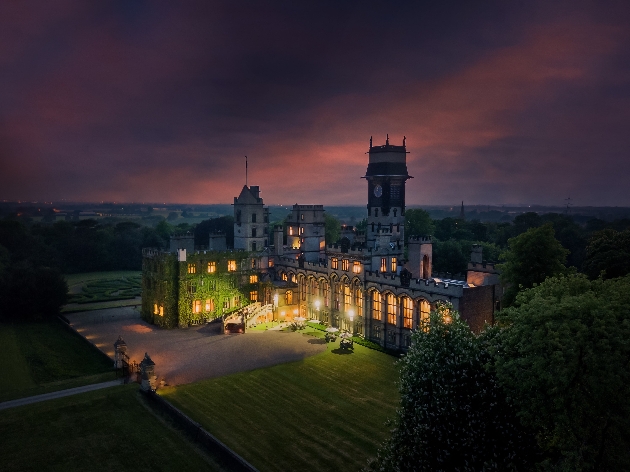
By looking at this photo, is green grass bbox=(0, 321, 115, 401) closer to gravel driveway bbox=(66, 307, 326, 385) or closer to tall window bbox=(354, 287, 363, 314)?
gravel driveway bbox=(66, 307, 326, 385)

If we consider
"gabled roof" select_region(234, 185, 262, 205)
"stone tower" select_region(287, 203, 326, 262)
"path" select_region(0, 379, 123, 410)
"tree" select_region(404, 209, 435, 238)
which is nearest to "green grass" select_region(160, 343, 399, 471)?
"path" select_region(0, 379, 123, 410)

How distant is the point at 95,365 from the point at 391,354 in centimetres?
3120

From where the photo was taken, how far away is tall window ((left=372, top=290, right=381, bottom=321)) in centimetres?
5491

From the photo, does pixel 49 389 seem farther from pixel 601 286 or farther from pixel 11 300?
pixel 601 286

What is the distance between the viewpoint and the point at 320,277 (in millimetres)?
62438

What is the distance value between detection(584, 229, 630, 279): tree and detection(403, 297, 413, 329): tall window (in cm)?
2144

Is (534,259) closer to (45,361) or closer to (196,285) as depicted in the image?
(196,285)

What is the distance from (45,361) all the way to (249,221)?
3220 cm

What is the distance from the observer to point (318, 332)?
194ft

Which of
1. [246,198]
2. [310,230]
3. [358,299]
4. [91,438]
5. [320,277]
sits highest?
[246,198]

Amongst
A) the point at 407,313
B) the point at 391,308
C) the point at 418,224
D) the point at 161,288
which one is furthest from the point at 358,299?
the point at 418,224

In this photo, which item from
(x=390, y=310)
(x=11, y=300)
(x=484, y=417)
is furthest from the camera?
(x=11, y=300)

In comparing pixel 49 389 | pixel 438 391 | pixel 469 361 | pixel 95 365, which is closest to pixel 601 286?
pixel 469 361

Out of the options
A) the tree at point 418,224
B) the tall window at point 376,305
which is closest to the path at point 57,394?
the tall window at point 376,305
